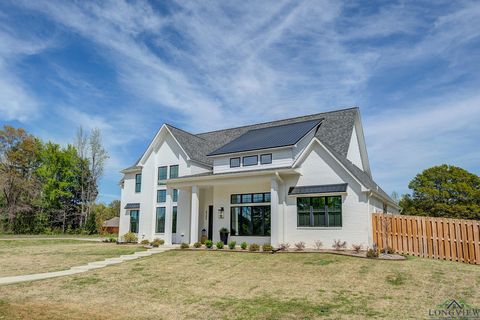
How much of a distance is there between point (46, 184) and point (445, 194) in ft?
159

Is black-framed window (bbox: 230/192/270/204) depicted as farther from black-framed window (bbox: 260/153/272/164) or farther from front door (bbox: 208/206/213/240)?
front door (bbox: 208/206/213/240)

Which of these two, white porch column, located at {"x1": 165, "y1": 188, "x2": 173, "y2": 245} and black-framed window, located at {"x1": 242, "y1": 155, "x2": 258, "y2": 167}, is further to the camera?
white porch column, located at {"x1": 165, "y1": 188, "x2": 173, "y2": 245}

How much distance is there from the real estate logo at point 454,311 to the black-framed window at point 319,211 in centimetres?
934

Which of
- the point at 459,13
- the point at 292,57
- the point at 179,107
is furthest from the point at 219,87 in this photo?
the point at 459,13

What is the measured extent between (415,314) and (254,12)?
12.3m

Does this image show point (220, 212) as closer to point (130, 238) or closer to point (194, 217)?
point (194, 217)

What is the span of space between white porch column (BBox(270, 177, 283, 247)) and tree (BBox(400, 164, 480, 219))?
26742mm

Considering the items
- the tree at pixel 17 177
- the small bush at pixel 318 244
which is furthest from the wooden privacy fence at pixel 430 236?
the tree at pixel 17 177

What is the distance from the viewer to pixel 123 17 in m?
14.7

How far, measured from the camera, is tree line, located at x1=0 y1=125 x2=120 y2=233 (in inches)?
1729

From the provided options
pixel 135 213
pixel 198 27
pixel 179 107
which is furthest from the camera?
pixel 135 213

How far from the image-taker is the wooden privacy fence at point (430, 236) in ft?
47.6

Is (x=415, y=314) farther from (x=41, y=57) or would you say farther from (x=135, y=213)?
(x=135, y=213)

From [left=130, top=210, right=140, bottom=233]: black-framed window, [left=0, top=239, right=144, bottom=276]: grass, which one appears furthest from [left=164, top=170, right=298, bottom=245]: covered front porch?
[left=130, top=210, right=140, bottom=233]: black-framed window
